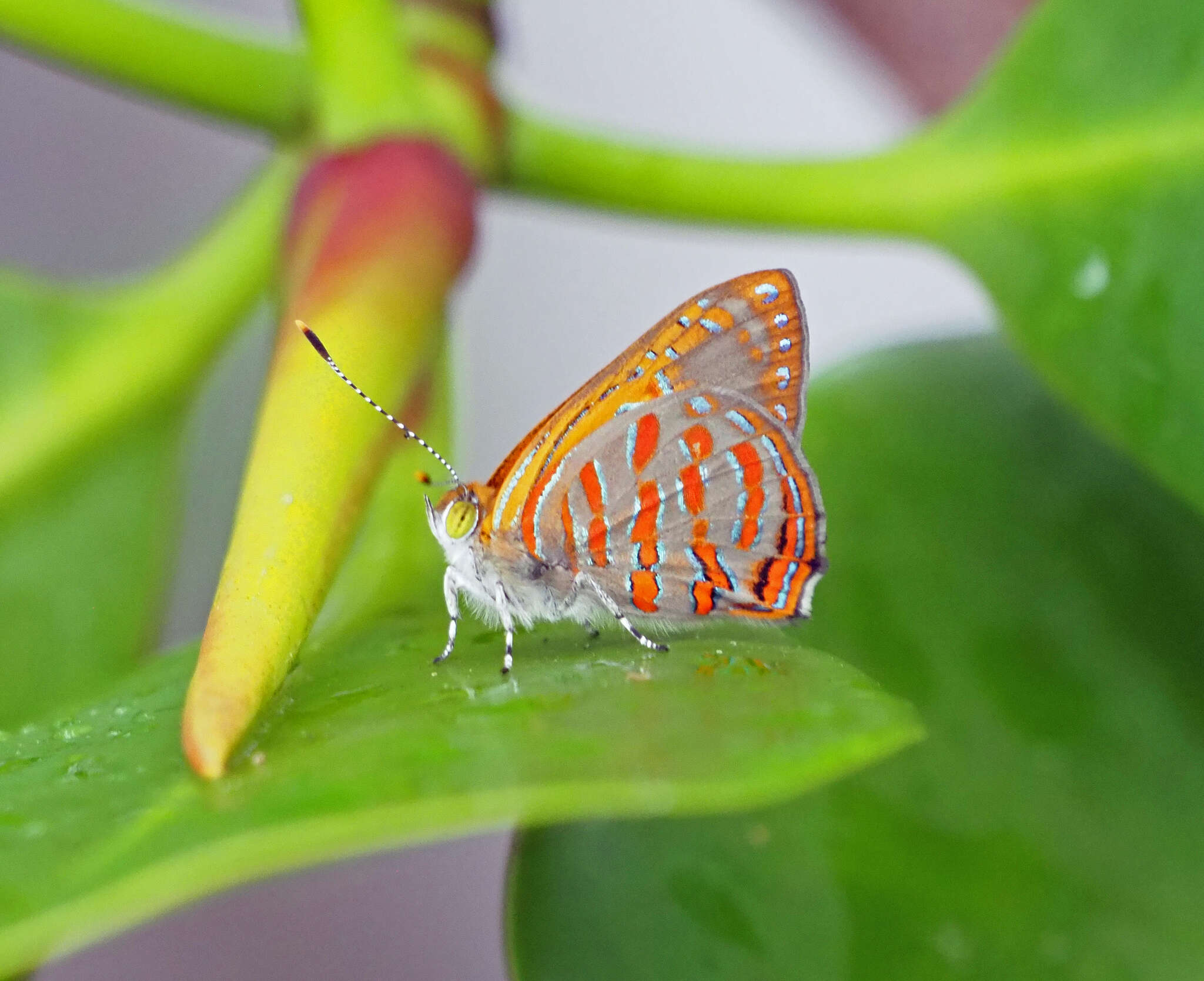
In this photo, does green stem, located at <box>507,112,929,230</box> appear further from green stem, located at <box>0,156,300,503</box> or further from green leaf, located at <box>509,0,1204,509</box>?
green stem, located at <box>0,156,300,503</box>

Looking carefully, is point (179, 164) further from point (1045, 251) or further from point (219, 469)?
point (1045, 251)

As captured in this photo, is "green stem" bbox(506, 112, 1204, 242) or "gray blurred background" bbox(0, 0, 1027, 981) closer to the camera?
"green stem" bbox(506, 112, 1204, 242)

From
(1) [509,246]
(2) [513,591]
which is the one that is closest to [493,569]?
(2) [513,591]

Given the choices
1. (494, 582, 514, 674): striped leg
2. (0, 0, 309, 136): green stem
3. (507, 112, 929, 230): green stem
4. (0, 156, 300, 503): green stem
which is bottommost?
(494, 582, 514, 674): striped leg

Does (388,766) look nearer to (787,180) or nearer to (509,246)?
(787,180)

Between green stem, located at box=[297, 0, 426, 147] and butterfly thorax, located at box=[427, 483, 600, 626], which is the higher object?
green stem, located at box=[297, 0, 426, 147]

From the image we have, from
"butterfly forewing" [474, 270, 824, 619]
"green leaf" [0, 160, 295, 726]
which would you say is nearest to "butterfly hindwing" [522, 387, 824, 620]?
"butterfly forewing" [474, 270, 824, 619]
